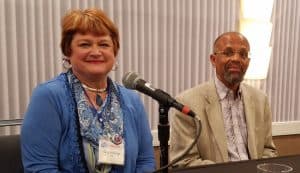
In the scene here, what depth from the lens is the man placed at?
2109 millimetres

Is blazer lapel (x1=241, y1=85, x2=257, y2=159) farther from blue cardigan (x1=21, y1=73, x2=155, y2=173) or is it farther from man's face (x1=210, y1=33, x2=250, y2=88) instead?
blue cardigan (x1=21, y1=73, x2=155, y2=173)

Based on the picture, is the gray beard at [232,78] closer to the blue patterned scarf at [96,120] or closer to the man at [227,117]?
the man at [227,117]

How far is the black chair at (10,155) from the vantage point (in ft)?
5.56

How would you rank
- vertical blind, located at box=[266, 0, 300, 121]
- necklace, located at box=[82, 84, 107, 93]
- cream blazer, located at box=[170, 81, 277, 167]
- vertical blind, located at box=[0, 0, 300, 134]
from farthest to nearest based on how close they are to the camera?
vertical blind, located at box=[266, 0, 300, 121] → vertical blind, located at box=[0, 0, 300, 134] → cream blazer, located at box=[170, 81, 277, 167] → necklace, located at box=[82, 84, 107, 93]

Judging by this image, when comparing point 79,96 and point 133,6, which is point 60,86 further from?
point 133,6

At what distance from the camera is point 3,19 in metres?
2.48

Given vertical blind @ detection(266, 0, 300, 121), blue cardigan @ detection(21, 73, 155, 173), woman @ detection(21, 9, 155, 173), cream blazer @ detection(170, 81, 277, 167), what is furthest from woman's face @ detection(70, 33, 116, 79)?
vertical blind @ detection(266, 0, 300, 121)

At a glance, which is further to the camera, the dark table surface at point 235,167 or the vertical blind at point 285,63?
the vertical blind at point 285,63

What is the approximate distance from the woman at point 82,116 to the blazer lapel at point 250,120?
0.80m

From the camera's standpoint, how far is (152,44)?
2.96 m

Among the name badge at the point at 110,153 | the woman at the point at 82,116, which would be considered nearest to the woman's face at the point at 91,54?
the woman at the point at 82,116

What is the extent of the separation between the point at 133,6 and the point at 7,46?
987mm

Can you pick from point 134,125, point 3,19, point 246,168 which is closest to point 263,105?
point 246,168

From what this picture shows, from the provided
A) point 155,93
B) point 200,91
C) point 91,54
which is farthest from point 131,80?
point 200,91
